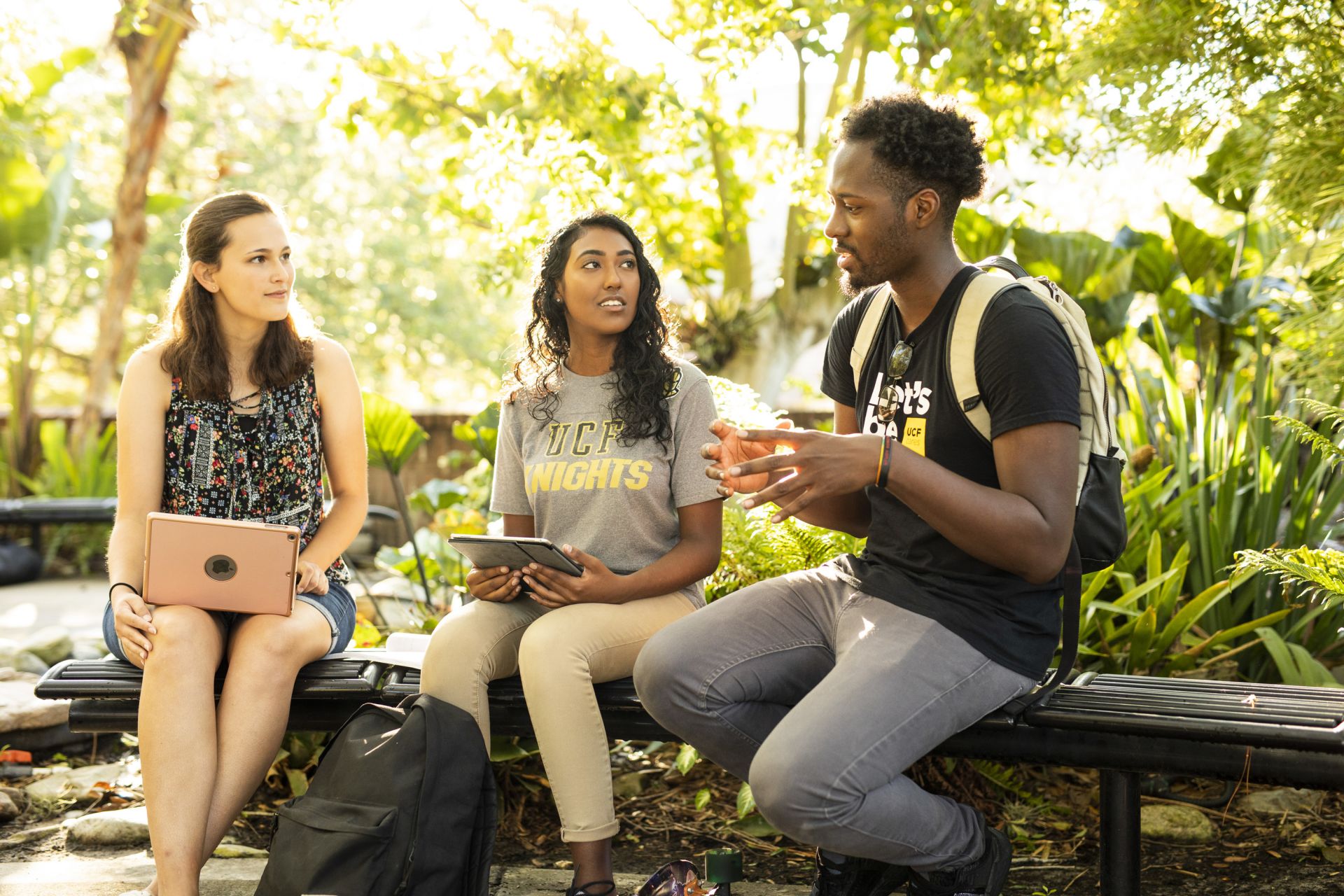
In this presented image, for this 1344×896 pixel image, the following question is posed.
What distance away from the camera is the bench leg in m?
2.38

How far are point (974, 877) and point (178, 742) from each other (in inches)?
65.7

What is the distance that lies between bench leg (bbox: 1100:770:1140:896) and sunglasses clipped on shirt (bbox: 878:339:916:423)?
0.86m

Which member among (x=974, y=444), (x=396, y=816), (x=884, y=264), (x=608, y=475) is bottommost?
(x=396, y=816)

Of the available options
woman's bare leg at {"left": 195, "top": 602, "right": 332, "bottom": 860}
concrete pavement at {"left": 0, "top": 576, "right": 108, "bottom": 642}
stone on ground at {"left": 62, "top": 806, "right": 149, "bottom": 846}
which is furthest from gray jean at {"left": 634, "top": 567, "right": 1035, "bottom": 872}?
concrete pavement at {"left": 0, "top": 576, "right": 108, "bottom": 642}

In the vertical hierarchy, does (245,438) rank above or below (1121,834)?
above

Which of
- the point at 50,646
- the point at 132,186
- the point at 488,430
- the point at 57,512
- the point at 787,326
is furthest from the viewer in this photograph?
the point at 132,186

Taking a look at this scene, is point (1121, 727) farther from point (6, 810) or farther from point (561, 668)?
point (6, 810)

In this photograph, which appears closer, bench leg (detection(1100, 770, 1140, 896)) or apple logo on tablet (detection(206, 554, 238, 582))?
bench leg (detection(1100, 770, 1140, 896))

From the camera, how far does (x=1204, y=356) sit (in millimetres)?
4738

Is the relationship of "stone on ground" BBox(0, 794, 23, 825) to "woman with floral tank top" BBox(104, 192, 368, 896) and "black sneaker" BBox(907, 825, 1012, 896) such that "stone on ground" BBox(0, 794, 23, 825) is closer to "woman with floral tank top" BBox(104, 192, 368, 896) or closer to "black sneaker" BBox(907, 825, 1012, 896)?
"woman with floral tank top" BBox(104, 192, 368, 896)

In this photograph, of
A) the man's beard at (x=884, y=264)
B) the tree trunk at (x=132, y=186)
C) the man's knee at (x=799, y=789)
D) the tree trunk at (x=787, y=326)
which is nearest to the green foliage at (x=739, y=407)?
the man's beard at (x=884, y=264)

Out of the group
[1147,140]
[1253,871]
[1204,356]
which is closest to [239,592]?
[1253,871]

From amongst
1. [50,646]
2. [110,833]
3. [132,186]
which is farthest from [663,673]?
[132,186]

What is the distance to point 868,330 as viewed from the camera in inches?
102
